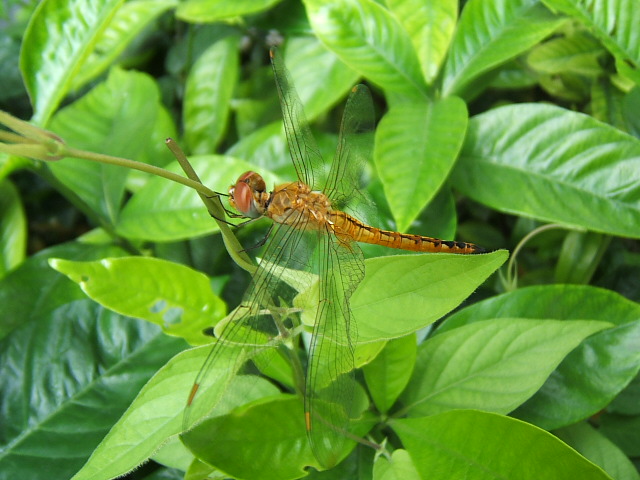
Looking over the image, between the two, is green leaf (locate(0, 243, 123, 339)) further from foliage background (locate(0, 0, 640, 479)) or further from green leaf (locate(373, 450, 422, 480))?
green leaf (locate(373, 450, 422, 480))

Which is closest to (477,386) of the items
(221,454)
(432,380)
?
(432,380)

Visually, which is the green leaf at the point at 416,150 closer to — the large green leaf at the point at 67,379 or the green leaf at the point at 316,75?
the green leaf at the point at 316,75

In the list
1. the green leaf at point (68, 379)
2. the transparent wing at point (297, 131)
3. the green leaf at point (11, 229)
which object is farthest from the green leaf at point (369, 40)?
the green leaf at point (11, 229)

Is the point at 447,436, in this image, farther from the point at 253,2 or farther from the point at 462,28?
the point at 253,2

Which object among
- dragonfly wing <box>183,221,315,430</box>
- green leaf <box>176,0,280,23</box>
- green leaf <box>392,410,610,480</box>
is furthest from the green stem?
green leaf <box>176,0,280,23</box>

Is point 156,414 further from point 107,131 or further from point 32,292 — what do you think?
point 107,131

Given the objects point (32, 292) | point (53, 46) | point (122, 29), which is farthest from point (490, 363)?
point (122, 29)
